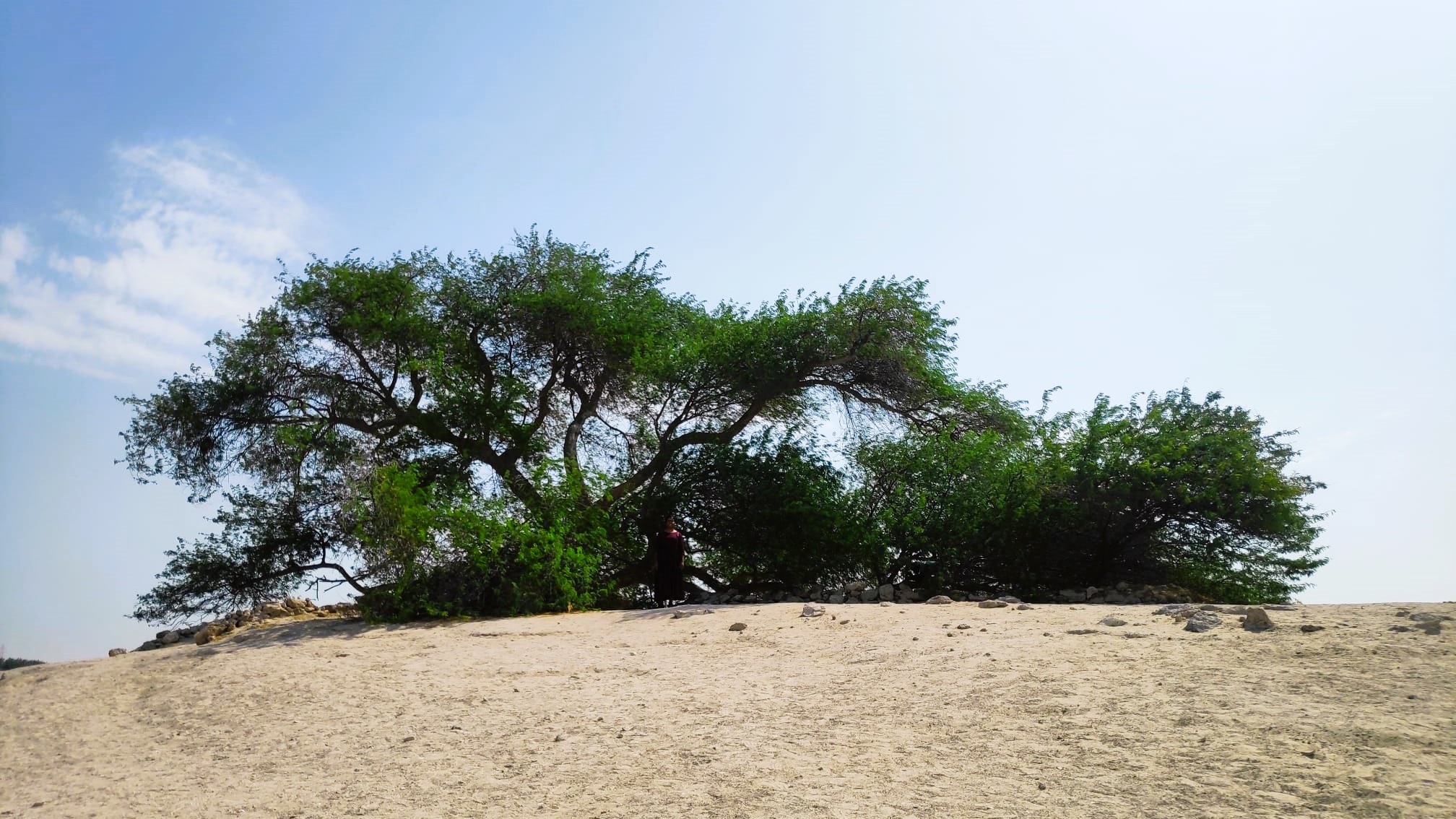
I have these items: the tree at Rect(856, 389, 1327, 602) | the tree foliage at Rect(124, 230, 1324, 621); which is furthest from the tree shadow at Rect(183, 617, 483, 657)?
the tree at Rect(856, 389, 1327, 602)

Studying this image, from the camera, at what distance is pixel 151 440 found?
64.1 feet

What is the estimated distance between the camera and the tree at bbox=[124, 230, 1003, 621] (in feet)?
58.7

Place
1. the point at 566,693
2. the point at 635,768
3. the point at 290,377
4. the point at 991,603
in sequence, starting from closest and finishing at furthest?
1. the point at 635,768
2. the point at 566,693
3. the point at 991,603
4. the point at 290,377

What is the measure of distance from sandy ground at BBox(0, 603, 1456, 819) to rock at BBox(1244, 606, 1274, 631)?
102 mm

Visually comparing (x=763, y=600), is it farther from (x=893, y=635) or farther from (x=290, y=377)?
(x=290, y=377)

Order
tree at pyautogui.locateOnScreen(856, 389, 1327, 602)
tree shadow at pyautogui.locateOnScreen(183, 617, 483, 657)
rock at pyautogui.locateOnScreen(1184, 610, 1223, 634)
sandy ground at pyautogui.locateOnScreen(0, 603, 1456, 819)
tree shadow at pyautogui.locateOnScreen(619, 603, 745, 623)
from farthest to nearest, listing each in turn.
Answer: tree at pyautogui.locateOnScreen(856, 389, 1327, 602), tree shadow at pyautogui.locateOnScreen(619, 603, 745, 623), tree shadow at pyautogui.locateOnScreen(183, 617, 483, 657), rock at pyautogui.locateOnScreen(1184, 610, 1223, 634), sandy ground at pyautogui.locateOnScreen(0, 603, 1456, 819)

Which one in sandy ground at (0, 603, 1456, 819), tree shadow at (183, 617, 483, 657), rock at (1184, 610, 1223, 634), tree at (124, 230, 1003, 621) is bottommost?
sandy ground at (0, 603, 1456, 819)

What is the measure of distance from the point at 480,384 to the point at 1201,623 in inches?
567

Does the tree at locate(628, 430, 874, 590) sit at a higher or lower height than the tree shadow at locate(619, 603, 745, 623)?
higher

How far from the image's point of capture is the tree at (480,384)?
17891mm

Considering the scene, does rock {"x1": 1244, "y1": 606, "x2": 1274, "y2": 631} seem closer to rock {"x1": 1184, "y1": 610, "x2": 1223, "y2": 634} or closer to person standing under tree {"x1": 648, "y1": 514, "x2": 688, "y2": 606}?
rock {"x1": 1184, "y1": 610, "x2": 1223, "y2": 634}

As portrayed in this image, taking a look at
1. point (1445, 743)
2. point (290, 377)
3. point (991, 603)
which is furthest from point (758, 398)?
point (1445, 743)

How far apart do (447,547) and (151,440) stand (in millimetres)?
10152

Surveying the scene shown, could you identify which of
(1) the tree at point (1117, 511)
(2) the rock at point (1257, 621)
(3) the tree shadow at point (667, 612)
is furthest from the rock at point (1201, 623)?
(1) the tree at point (1117, 511)
